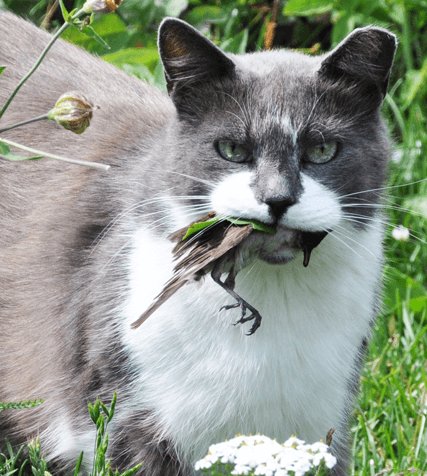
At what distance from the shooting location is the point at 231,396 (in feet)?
7.41

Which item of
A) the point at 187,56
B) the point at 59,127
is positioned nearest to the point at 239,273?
the point at 187,56

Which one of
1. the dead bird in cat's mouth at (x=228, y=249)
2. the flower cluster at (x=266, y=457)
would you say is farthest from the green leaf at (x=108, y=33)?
the flower cluster at (x=266, y=457)

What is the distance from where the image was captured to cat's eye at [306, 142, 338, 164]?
2.12 m

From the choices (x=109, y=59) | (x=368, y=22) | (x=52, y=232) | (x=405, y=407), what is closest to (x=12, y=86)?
(x=52, y=232)

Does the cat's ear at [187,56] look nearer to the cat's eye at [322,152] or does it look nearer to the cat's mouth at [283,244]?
the cat's eye at [322,152]

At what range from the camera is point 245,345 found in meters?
2.25

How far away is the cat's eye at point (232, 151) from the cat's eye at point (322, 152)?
0.12m

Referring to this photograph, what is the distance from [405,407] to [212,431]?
2.43 ft

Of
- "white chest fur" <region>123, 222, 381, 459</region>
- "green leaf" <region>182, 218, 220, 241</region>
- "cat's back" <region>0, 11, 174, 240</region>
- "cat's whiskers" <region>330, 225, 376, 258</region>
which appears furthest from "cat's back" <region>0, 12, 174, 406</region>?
"cat's whiskers" <region>330, 225, 376, 258</region>

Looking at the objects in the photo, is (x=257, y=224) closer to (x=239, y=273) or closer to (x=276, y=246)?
(x=276, y=246)

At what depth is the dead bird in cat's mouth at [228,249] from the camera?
2029mm

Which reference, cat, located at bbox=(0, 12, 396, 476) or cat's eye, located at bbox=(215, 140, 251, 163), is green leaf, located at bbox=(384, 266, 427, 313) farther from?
cat's eye, located at bbox=(215, 140, 251, 163)

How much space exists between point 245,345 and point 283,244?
→ 28 cm

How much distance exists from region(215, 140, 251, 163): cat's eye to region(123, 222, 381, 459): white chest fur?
8.8 inches
